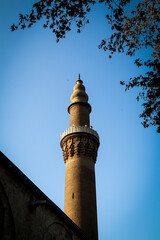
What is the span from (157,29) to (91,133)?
12494mm

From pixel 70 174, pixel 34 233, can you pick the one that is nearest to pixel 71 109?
pixel 70 174

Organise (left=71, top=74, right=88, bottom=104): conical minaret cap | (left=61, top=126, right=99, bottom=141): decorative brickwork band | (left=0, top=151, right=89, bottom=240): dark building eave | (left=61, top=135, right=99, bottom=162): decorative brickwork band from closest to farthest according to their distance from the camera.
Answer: (left=0, top=151, right=89, bottom=240): dark building eave
(left=61, top=135, right=99, bottom=162): decorative brickwork band
(left=61, top=126, right=99, bottom=141): decorative brickwork band
(left=71, top=74, right=88, bottom=104): conical minaret cap

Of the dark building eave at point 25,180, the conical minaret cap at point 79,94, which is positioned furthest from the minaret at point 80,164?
the dark building eave at point 25,180

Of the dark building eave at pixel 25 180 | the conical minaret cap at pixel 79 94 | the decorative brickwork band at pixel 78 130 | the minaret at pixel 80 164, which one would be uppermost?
the conical minaret cap at pixel 79 94

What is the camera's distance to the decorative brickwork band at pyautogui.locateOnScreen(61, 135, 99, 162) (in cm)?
1872

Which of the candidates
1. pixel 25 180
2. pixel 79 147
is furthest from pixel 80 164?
pixel 25 180

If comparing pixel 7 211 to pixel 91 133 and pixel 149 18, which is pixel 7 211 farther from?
pixel 91 133

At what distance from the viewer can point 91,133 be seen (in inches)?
779

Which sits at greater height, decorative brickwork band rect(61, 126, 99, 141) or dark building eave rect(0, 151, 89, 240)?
decorative brickwork band rect(61, 126, 99, 141)

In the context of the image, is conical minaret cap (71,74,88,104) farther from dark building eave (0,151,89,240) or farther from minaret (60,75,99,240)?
dark building eave (0,151,89,240)

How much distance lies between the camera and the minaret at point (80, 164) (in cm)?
1597

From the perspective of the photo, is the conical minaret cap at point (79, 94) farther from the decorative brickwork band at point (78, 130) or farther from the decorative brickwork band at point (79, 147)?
the decorative brickwork band at point (79, 147)

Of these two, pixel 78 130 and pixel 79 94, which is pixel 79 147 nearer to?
pixel 78 130

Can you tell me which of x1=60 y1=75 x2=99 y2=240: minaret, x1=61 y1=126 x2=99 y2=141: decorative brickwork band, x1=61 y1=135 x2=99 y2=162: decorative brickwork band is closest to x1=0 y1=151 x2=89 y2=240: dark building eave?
x1=60 y1=75 x2=99 y2=240: minaret
